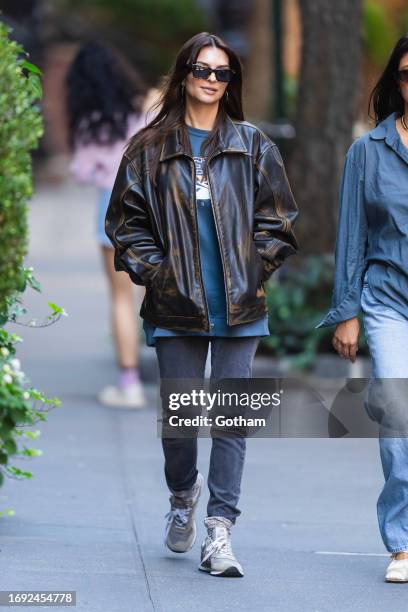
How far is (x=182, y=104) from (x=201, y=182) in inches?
14.4

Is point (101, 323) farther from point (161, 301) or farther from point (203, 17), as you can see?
point (203, 17)

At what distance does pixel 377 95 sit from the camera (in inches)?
Result: 219

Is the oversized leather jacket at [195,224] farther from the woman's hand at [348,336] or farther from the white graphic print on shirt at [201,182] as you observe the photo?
the woman's hand at [348,336]

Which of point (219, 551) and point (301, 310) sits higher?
point (219, 551)

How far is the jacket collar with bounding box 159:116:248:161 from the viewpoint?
5.31 metres

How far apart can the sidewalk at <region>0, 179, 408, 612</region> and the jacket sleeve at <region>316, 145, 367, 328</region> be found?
1.03 meters

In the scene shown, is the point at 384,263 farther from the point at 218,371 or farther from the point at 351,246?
the point at 218,371

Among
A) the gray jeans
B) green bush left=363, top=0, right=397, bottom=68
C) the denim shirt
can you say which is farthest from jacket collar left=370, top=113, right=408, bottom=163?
green bush left=363, top=0, right=397, bottom=68

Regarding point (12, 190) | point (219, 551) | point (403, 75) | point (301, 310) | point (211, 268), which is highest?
point (403, 75)

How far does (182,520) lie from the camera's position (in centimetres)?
557

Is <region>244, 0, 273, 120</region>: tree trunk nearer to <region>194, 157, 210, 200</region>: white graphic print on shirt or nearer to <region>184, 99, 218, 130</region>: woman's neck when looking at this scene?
<region>184, 99, 218, 130</region>: woman's neck

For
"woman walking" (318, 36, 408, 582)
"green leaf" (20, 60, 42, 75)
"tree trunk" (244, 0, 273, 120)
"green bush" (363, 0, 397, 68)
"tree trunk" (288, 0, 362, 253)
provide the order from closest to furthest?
1. "green leaf" (20, 60, 42, 75)
2. "woman walking" (318, 36, 408, 582)
3. "tree trunk" (288, 0, 362, 253)
4. "tree trunk" (244, 0, 273, 120)
5. "green bush" (363, 0, 397, 68)

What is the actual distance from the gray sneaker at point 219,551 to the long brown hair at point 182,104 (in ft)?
4.26

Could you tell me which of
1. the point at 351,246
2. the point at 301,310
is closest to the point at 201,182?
the point at 351,246
